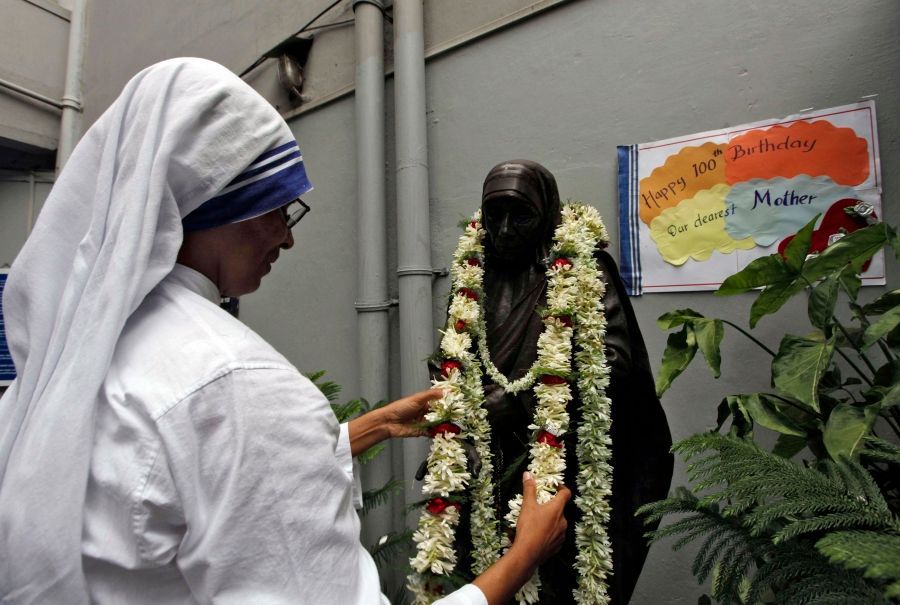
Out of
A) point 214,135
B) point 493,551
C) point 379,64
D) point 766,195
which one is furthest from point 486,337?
point 379,64

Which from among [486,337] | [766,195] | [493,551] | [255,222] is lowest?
[493,551]

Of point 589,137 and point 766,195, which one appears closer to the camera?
point 766,195

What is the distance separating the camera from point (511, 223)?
150 centimetres

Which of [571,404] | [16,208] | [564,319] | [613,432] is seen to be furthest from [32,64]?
[613,432]

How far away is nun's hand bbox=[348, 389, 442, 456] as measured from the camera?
1.38 metres

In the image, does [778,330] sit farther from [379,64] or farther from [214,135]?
[379,64]

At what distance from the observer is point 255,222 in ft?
2.70

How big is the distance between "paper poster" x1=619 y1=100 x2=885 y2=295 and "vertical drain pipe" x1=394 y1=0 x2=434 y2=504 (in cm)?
102

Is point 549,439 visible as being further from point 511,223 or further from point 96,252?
point 96,252

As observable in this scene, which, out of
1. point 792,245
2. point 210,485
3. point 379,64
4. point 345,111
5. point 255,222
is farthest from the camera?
point 345,111

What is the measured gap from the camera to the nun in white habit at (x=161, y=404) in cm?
60

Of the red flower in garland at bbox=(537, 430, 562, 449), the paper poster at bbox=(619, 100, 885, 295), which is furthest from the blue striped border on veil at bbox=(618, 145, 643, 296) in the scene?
the red flower in garland at bbox=(537, 430, 562, 449)

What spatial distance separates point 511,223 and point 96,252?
42.3 inches

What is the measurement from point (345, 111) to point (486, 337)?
2.10m
